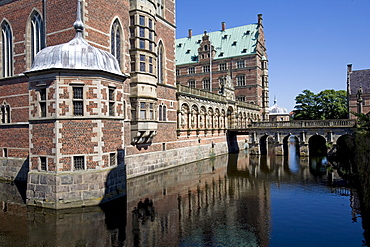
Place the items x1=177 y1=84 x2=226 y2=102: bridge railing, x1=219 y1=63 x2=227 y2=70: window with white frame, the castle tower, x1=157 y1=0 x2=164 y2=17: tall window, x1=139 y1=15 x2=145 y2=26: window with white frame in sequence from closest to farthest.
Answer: the castle tower
x1=139 y1=15 x2=145 y2=26: window with white frame
x1=157 y1=0 x2=164 y2=17: tall window
x1=177 y1=84 x2=226 y2=102: bridge railing
x1=219 y1=63 x2=227 y2=70: window with white frame

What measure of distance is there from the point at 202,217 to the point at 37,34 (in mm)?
17369

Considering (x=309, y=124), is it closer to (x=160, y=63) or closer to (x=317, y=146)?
(x=317, y=146)

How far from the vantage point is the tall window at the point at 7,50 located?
23.0 meters

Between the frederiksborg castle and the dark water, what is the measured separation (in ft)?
5.34

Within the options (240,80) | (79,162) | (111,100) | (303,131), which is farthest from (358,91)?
(79,162)

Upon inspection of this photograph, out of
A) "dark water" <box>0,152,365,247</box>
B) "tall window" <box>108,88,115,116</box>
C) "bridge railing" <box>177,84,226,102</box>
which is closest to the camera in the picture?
"dark water" <box>0,152,365,247</box>

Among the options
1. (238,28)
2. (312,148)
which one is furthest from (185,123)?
(238,28)

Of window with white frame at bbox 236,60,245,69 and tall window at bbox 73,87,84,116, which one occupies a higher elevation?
window with white frame at bbox 236,60,245,69

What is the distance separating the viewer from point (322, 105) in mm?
54719

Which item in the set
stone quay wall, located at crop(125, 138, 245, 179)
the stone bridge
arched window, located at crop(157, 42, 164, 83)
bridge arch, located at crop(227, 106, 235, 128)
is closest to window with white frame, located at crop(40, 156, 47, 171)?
stone quay wall, located at crop(125, 138, 245, 179)

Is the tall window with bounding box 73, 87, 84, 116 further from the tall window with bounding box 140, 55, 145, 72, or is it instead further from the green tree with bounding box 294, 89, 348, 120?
the green tree with bounding box 294, 89, 348, 120

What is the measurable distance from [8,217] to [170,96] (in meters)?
17.6

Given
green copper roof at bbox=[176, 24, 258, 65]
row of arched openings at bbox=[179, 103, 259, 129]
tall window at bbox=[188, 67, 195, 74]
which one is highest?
green copper roof at bbox=[176, 24, 258, 65]

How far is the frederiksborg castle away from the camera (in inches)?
593
